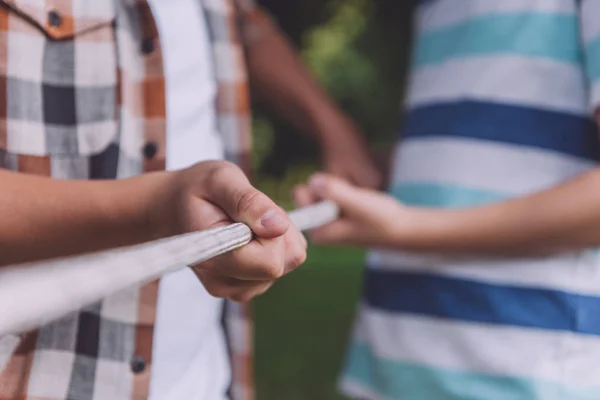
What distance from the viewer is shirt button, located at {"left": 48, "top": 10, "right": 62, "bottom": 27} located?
0.66 metres

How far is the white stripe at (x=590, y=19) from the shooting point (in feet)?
2.43

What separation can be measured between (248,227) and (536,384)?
482mm

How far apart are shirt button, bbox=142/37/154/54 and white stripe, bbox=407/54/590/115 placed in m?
0.37

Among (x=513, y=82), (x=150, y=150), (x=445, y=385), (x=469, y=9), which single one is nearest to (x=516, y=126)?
(x=513, y=82)

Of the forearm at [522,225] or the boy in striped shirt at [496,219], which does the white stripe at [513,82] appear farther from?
the forearm at [522,225]

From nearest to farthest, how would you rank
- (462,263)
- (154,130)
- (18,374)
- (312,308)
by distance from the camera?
(18,374)
(154,130)
(462,263)
(312,308)

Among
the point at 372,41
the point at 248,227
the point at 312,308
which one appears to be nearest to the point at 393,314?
the point at 248,227

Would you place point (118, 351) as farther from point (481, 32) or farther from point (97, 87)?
point (481, 32)

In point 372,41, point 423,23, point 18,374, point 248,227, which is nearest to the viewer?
point 248,227

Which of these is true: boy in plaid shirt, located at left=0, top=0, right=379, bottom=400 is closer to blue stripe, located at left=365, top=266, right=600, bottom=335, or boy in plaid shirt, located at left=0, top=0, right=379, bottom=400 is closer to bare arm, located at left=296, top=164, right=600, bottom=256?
bare arm, located at left=296, top=164, right=600, bottom=256

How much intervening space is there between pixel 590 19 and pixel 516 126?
0.48 feet

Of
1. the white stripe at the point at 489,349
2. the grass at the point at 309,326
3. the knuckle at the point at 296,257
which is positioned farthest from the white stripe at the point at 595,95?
the grass at the point at 309,326

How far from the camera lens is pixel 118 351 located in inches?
27.3

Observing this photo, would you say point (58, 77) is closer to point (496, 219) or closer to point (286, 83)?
point (496, 219)
